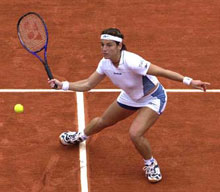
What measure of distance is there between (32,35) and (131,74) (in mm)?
1613

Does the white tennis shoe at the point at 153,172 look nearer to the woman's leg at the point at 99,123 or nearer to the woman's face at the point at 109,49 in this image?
the woman's leg at the point at 99,123

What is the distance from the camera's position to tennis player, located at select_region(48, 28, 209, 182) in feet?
24.4

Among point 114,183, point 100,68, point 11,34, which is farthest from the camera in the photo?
point 11,34

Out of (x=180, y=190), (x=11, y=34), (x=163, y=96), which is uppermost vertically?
(x=11, y=34)

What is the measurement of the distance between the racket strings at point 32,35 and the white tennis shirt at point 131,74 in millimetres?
1081

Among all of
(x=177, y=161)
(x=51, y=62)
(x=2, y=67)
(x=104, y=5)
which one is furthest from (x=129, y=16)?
(x=177, y=161)

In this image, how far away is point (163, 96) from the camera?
8008 mm

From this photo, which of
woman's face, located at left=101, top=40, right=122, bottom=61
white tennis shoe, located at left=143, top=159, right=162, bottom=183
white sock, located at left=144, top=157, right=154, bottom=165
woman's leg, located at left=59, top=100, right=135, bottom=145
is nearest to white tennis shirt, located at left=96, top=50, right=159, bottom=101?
woman's face, located at left=101, top=40, right=122, bottom=61

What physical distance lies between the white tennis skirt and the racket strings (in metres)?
1.40

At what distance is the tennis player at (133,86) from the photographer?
745 centimetres

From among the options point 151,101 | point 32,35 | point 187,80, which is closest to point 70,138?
point 151,101

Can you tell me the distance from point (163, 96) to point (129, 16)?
382 centimetres

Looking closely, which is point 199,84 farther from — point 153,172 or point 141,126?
point 153,172

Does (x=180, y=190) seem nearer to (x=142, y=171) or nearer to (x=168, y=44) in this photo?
(x=142, y=171)
